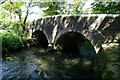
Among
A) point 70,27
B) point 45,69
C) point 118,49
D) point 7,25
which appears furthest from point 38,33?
point 118,49

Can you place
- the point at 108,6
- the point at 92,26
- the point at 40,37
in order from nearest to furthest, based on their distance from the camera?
the point at 108,6 < the point at 92,26 < the point at 40,37

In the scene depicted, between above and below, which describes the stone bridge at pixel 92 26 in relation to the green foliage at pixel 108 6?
below

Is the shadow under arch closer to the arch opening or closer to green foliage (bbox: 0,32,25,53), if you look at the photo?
green foliage (bbox: 0,32,25,53)

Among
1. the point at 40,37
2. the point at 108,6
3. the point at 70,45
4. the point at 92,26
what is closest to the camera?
Result: the point at 108,6

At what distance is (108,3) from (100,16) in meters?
0.62

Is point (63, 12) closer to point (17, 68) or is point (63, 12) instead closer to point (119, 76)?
point (17, 68)

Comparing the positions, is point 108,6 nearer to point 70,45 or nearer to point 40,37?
point 70,45

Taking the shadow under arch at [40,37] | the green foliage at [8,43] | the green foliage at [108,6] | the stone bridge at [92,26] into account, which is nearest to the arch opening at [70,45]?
the stone bridge at [92,26]

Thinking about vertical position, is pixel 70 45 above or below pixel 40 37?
above

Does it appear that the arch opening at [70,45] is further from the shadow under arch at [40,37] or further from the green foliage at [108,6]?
the shadow under arch at [40,37]

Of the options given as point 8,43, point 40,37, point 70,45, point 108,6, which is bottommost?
point 40,37

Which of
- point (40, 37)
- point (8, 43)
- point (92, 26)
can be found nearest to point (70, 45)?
point (92, 26)

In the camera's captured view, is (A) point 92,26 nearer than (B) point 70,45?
Yes

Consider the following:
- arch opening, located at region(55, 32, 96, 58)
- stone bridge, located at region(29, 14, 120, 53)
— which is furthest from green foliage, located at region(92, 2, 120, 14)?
arch opening, located at region(55, 32, 96, 58)
